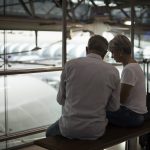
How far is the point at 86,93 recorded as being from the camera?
7.55 ft

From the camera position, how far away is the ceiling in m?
3.67

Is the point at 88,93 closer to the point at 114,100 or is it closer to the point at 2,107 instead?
the point at 114,100

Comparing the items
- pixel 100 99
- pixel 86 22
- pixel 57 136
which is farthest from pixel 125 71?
Answer: pixel 86 22

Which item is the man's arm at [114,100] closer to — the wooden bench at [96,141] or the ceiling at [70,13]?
the wooden bench at [96,141]

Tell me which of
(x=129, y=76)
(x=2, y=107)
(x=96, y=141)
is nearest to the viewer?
(x=96, y=141)

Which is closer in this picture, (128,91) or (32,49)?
(128,91)

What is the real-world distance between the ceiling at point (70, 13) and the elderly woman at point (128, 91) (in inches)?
53.3

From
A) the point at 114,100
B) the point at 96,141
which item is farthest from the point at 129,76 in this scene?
the point at 96,141

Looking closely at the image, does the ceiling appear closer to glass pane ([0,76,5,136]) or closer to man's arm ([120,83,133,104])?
glass pane ([0,76,5,136])

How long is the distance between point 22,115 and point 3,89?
1.74 ft

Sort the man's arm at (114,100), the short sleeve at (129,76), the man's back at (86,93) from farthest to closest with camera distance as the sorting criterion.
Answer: the short sleeve at (129,76) < the man's arm at (114,100) < the man's back at (86,93)

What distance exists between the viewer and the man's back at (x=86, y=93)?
230 cm

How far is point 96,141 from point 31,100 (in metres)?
1.92

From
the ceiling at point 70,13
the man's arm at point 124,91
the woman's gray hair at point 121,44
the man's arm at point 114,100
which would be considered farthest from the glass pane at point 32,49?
the man's arm at point 114,100
